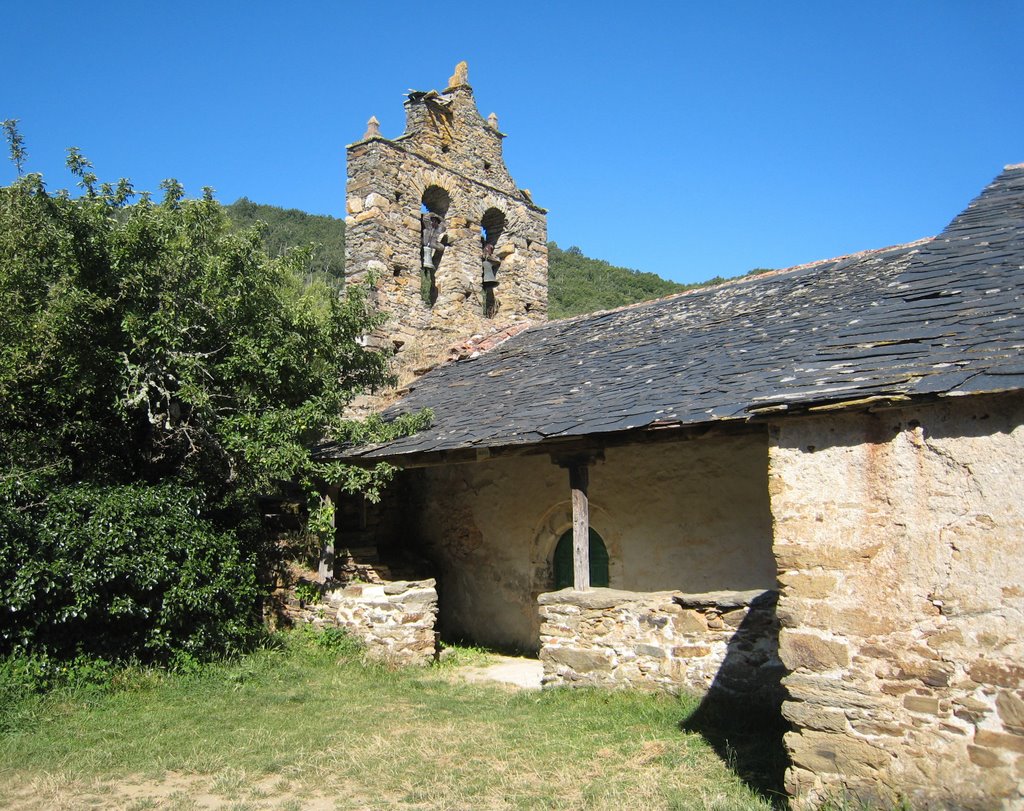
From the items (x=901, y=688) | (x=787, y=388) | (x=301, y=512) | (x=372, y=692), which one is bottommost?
(x=372, y=692)

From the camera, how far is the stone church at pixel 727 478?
152 inches

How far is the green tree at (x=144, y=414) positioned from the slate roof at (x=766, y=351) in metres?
1.14

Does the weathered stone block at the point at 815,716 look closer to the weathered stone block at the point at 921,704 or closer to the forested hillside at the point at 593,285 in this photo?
the weathered stone block at the point at 921,704

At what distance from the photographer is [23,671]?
6.18 metres

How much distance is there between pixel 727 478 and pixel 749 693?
232 centimetres

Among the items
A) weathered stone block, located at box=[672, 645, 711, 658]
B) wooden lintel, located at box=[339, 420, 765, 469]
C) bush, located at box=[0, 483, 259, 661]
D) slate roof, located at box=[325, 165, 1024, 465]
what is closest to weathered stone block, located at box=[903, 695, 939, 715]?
slate roof, located at box=[325, 165, 1024, 465]

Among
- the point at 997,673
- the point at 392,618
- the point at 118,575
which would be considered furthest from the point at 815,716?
the point at 118,575

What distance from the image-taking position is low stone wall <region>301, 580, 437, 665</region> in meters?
8.15

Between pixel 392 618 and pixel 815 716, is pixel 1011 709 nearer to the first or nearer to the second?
pixel 815 716

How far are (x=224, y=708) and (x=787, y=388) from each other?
4.92 meters

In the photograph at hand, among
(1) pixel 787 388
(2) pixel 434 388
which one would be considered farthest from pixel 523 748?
(2) pixel 434 388

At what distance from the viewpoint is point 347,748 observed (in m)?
5.43

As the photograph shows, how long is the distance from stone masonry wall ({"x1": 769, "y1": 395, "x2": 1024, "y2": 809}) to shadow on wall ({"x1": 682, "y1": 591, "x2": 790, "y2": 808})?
111 centimetres

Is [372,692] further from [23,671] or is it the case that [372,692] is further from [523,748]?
[23,671]
